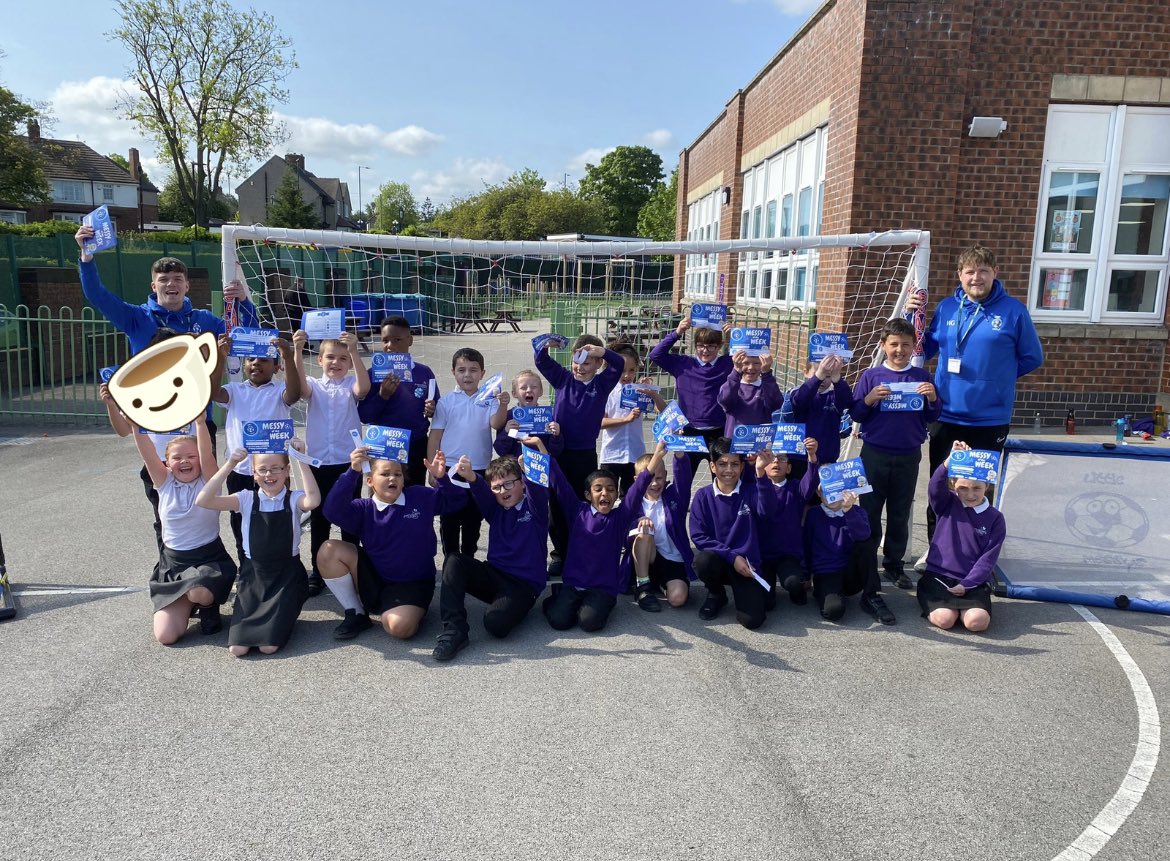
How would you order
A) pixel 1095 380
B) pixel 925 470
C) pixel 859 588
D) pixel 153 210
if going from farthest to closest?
pixel 153 210 < pixel 1095 380 < pixel 925 470 < pixel 859 588

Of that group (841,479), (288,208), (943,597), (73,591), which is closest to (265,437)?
(73,591)

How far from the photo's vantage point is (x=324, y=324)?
5.14 meters

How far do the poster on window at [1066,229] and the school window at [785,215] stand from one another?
2.91m

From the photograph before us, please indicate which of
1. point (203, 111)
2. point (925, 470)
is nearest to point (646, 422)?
point (925, 470)

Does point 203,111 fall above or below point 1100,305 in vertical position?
above

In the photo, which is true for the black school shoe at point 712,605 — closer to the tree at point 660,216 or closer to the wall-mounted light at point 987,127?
the wall-mounted light at point 987,127

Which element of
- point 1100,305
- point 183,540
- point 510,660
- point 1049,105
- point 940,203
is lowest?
point 510,660

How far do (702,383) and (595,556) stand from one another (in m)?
1.58

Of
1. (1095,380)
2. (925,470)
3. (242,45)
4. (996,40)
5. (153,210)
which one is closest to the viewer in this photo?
(925,470)

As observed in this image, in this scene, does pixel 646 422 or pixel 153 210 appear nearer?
pixel 646 422

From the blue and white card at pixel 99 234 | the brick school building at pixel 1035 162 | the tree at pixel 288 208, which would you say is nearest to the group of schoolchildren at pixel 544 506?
the blue and white card at pixel 99 234

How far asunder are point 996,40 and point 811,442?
729 cm

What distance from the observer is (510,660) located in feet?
14.6

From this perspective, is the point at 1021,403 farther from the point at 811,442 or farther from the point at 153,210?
the point at 153,210
